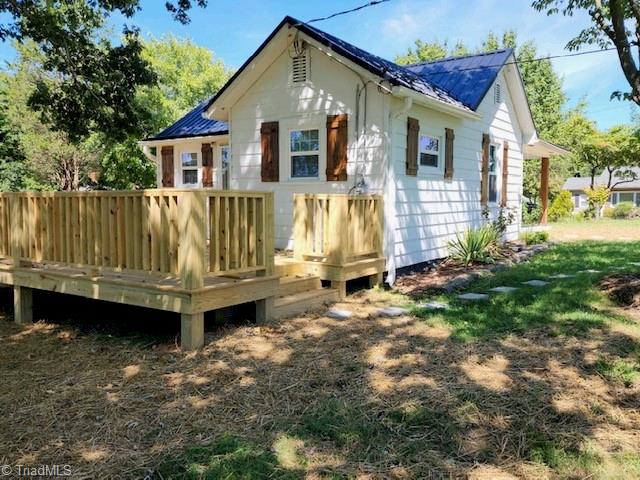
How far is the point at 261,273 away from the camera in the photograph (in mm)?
5176

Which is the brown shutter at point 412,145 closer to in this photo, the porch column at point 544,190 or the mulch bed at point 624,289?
the mulch bed at point 624,289

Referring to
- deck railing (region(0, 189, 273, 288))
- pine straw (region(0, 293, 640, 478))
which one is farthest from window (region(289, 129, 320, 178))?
pine straw (region(0, 293, 640, 478))

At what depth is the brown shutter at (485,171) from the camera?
10.4 metres

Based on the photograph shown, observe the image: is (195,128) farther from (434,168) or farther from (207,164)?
(434,168)

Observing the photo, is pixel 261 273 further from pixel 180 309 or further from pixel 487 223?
pixel 487 223

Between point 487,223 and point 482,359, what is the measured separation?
7.34 meters

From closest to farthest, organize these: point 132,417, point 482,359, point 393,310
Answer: point 132,417
point 482,359
point 393,310

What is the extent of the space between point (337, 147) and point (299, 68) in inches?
58.1

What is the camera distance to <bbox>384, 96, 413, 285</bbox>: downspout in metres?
7.22

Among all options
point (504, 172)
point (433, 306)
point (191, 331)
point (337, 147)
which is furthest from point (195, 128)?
point (191, 331)

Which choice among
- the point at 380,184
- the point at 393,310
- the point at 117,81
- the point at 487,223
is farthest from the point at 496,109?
the point at 117,81

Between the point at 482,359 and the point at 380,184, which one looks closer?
the point at 482,359

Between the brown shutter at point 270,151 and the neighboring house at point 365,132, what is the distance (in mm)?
17

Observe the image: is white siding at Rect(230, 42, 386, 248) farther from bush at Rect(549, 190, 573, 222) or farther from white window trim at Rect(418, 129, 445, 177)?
bush at Rect(549, 190, 573, 222)
